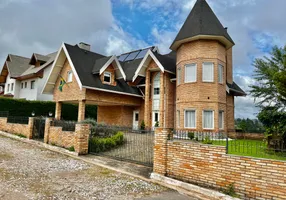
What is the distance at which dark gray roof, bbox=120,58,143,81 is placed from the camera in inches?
859

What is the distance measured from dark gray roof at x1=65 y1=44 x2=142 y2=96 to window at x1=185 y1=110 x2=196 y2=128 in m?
6.50

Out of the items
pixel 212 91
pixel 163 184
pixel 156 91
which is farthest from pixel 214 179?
pixel 156 91

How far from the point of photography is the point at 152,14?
12758 mm

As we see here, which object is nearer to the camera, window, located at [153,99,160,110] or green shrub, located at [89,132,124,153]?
green shrub, located at [89,132,124,153]

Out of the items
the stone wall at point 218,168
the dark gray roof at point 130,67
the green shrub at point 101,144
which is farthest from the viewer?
the dark gray roof at point 130,67

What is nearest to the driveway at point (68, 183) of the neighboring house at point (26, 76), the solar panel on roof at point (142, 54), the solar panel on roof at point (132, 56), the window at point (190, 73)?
the window at point (190, 73)

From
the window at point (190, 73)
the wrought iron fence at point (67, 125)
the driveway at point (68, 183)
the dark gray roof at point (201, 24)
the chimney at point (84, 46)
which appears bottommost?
the driveway at point (68, 183)

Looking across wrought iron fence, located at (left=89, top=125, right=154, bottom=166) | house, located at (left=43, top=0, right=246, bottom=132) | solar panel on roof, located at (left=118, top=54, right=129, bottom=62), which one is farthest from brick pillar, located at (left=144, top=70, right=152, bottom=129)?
solar panel on roof, located at (left=118, top=54, right=129, bottom=62)

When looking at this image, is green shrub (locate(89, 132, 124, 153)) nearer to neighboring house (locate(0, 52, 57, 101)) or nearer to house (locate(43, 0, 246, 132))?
house (locate(43, 0, 246, 132))

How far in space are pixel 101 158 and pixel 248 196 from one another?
22.2ft

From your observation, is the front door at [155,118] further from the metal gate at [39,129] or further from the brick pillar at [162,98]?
the metal gate at [39,129]

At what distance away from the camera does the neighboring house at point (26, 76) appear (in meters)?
28.9

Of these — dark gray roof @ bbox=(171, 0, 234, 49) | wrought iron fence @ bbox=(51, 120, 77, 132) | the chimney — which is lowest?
wrought iron fence @ bbox=(51, 120, 77, 132)

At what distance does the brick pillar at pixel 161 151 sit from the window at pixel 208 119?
8.35m
